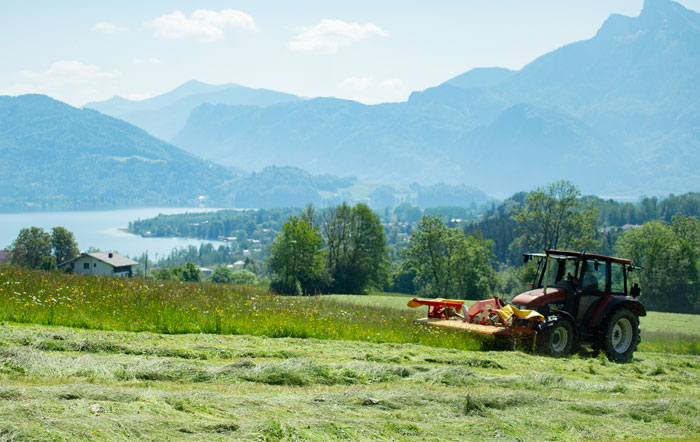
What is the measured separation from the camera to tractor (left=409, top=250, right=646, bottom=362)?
12508 mm

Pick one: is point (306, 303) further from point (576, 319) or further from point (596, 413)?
point (596, 413)

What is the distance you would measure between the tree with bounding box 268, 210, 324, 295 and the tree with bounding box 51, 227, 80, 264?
2622 centimetres

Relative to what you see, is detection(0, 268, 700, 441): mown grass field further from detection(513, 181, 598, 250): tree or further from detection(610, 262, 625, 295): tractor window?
detection(513, 181, 598, 250): tree

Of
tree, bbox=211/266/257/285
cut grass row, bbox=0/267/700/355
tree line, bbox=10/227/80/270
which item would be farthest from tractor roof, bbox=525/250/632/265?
tree, bbox=211/266/257/285

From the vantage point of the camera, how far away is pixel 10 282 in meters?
13.4

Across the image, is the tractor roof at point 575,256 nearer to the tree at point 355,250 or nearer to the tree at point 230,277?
the tree at point 355,250

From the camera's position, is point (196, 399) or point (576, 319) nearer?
point (196, 399)

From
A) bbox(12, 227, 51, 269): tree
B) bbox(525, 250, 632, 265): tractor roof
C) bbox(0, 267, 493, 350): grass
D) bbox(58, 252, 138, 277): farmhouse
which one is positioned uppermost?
bbox(525, 250, 632, 265): tractor roof

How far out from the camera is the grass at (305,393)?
203 inches

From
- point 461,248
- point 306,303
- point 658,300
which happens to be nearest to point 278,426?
point 306,303

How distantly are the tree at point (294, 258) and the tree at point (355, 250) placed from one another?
4619 mm

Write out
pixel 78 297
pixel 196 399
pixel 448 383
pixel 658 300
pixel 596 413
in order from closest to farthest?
pixel 196 399 < pixel 596 413 < pixel 448 383 < pixel 78 297 < pixel 658 300

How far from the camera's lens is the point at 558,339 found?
12938 mm

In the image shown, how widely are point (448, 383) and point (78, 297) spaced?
8.49 m
